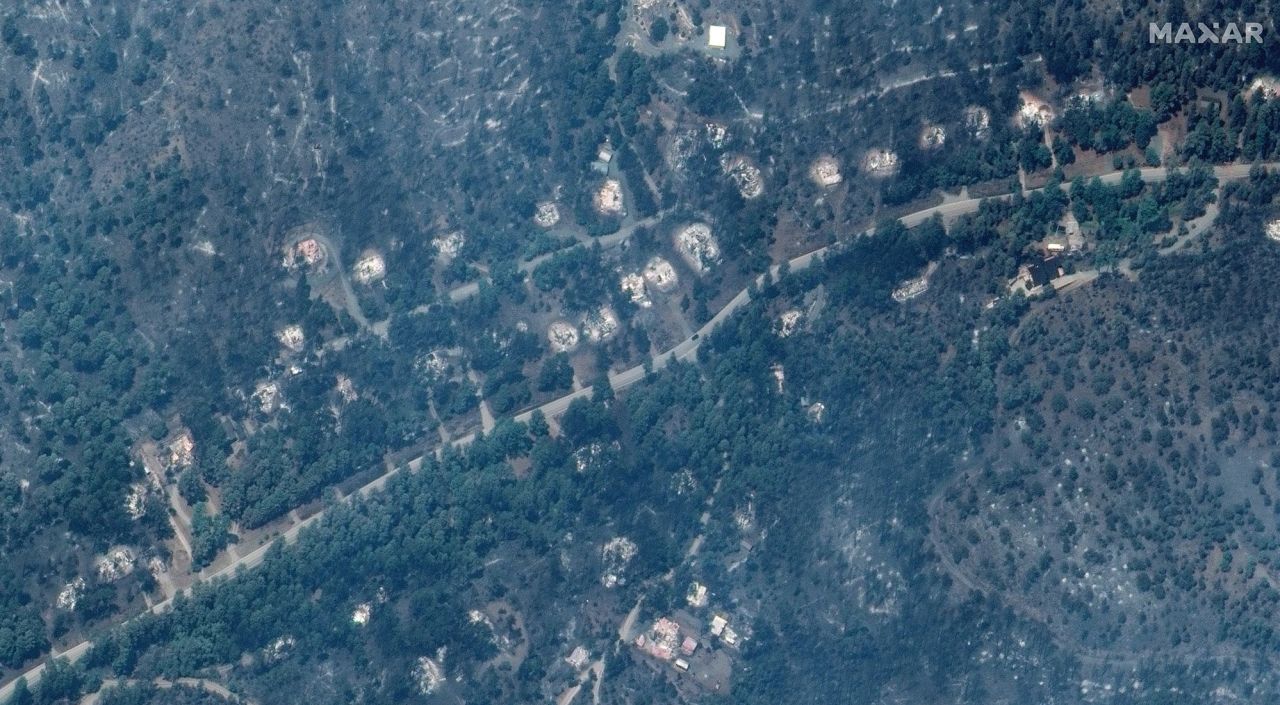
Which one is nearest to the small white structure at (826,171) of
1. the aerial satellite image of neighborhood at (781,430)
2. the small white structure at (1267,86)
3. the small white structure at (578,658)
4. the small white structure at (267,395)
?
the aerial satellite image of neighborhood at (781,430)

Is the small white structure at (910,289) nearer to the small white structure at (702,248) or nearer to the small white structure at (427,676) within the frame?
the small white structure at (702,248)

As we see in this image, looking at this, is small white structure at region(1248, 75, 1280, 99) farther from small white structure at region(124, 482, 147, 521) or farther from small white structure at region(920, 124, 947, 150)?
small white structure at region(124, 482, 147, 521)

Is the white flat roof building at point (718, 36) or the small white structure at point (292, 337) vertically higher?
the white flat roof building at point (718, 36)

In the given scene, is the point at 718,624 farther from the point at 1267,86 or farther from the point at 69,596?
the point at 1267,86

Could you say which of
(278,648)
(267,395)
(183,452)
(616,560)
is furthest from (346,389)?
(616,560)

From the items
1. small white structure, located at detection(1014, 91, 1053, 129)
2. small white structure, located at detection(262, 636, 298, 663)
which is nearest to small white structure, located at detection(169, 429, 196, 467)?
small white structure, located at detection(262, 636, 298, 663)
